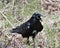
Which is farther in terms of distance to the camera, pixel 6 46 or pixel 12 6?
pixel 12 6

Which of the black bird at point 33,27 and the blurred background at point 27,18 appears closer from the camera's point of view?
the black bird at point 33,27

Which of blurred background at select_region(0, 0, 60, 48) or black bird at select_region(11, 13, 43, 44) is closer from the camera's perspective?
black bird at select_region(11, 13, 43, 44)

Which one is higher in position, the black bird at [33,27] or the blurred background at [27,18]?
the black bird at [33,27]

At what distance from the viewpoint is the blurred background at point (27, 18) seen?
6.41 metres

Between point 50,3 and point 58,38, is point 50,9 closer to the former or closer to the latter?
point 50,3

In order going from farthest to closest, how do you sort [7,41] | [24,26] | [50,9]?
[50,9]
[7,41]
[24,26]

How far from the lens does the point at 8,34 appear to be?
6.57m

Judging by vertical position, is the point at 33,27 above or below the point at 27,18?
above

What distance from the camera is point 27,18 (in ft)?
24.7

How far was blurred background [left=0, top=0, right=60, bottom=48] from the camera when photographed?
6410 millimetres

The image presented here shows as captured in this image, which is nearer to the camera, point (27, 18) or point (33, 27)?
point (33, 27)

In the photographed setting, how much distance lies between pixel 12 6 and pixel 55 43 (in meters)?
2.16

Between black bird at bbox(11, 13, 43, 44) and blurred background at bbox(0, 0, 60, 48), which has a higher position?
black bird at bbox(11, 13, 43, 44)

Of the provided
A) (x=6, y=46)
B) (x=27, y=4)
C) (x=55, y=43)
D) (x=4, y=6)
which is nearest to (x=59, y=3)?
(x=27, y=4)
